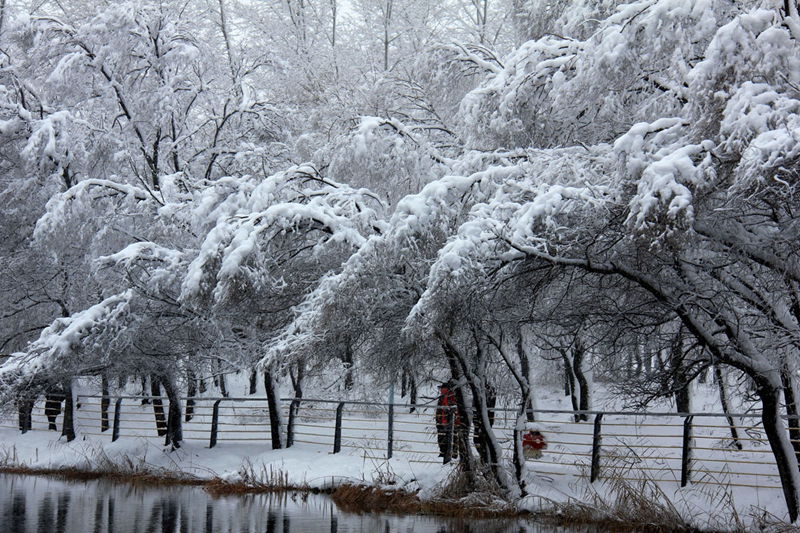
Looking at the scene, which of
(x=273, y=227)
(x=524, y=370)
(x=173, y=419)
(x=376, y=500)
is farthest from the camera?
(x=524, y=370)

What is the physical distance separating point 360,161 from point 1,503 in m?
7.38

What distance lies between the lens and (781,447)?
1108cm

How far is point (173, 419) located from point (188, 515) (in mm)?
5773

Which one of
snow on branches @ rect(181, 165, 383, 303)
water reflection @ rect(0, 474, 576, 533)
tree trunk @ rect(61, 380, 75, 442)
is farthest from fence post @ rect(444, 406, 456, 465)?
tree trunk @ rect(61, 380, 75, 442)

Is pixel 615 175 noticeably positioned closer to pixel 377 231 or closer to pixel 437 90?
pixel 377 231

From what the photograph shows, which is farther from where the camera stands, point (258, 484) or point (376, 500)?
point (258, 484)

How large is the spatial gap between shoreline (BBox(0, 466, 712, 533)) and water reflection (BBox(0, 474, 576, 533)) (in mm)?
289

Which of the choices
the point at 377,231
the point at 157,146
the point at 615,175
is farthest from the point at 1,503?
the point at 615,175

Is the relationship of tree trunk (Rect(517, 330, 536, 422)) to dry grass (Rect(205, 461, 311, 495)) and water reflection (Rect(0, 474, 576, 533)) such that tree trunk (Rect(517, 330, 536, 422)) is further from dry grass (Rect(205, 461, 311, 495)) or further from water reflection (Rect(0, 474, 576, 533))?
dry grass (Rect(205, 461, 311, 495))

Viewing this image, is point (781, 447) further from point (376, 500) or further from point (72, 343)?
point (72, 343)

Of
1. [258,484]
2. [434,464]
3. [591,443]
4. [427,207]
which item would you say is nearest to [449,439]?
[434,464]

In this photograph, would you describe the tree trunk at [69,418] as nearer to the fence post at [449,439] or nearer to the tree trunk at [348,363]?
the tree trunk at [348,363]

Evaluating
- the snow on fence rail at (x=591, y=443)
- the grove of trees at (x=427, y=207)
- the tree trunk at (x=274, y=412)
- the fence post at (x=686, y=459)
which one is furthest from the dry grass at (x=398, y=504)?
the tree trunk at (x=274, y=412)

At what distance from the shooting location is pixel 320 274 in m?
13.4
